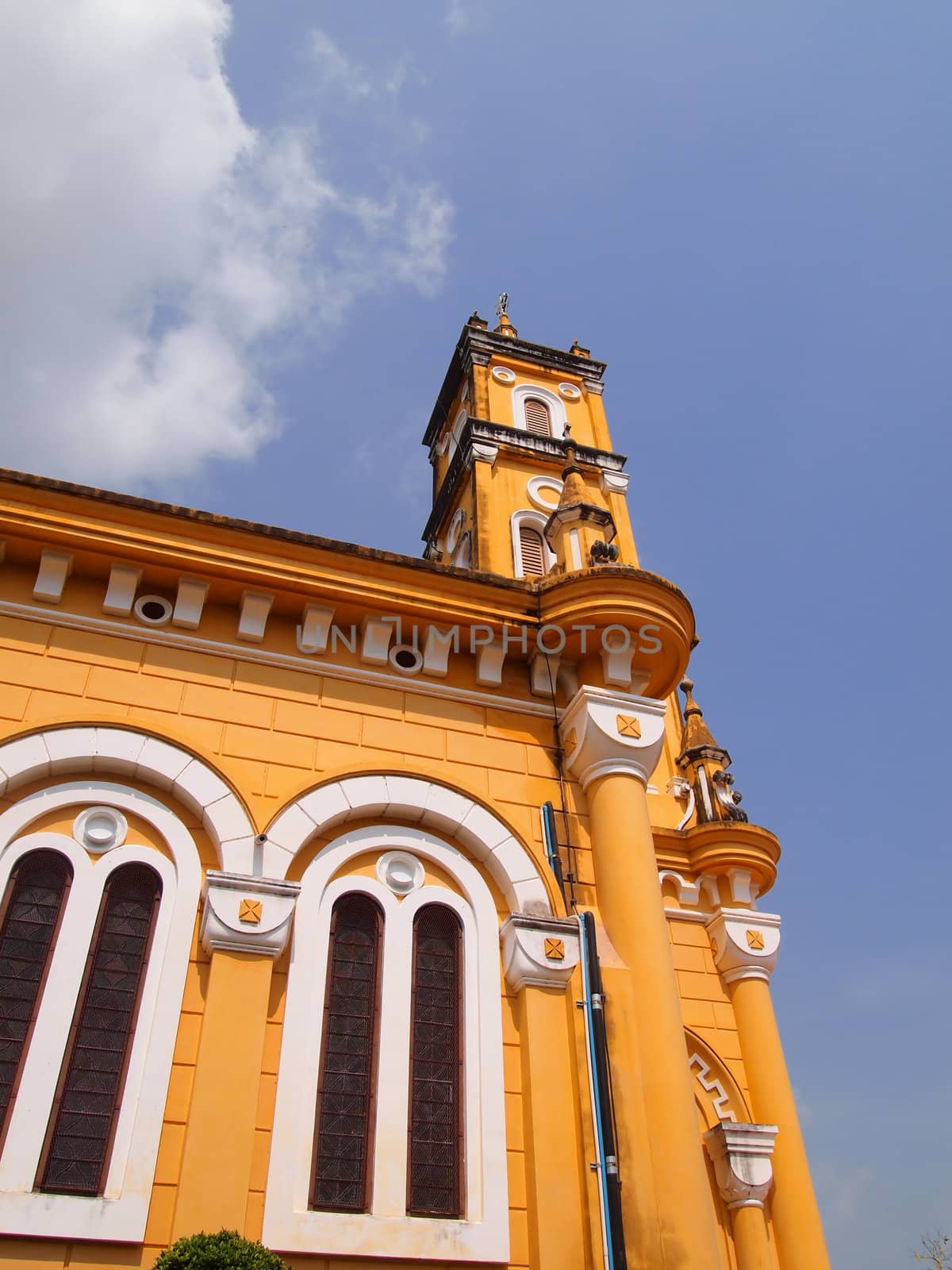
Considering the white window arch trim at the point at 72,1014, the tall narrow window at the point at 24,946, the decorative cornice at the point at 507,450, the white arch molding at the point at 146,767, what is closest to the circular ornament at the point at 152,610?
the white arch molding at the point at 146,767

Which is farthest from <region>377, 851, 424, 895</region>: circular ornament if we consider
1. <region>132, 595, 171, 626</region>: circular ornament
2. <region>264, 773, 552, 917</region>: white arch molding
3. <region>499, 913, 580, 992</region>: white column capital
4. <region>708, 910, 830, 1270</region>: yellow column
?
<region>708, 910, 830, 1270</region>: yellow column

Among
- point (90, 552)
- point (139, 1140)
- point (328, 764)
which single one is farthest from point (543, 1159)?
point (90, 552)

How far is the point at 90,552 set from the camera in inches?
416

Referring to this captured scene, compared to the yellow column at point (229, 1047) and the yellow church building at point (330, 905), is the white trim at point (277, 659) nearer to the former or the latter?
the yellow church building at point (330, 905)

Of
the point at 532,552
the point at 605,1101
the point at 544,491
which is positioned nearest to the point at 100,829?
the point at 605,1101

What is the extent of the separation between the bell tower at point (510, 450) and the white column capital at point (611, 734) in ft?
37.5

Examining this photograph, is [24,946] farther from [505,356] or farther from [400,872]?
[505,356]

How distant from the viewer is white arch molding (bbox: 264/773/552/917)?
1009 centimetres

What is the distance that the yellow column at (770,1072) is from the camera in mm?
14594

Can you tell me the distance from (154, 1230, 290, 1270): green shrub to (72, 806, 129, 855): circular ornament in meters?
3.50

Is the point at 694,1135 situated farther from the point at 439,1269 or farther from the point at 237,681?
the point at 237,681

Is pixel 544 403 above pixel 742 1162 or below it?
above

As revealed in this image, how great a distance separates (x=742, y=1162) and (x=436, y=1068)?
24.8 feet

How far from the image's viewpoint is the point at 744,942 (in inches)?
665
